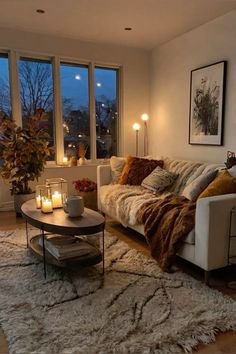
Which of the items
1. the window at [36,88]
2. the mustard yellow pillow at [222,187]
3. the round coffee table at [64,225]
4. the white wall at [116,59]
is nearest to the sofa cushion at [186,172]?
the mustard yellow pillow at [222,187]

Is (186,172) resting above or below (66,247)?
above

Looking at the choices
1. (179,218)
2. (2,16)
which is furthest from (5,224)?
(2,16)

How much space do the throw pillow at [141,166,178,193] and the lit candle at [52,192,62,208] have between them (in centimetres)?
→ 123

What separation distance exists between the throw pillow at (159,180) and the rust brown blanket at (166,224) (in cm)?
59

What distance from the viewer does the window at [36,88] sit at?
457 centimetres

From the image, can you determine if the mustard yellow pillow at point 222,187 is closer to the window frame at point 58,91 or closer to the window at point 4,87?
the window frame at point 58,91

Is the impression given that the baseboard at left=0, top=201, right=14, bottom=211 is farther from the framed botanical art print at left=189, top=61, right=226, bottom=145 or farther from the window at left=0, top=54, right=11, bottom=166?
the framed botanical art print at left=189, top=61, right=226, bottom=145

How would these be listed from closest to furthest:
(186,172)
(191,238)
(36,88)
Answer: (191,238)
(186,172)
(36,88)

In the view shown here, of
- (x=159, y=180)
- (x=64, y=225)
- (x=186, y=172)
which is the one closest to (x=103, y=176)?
(x=159, y=180)

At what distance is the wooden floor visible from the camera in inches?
64.7

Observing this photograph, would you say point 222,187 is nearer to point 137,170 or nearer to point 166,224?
point 166,224

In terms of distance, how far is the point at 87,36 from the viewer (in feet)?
14.8

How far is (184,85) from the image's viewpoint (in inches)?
173

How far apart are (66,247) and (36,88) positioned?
3106 mm
